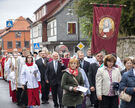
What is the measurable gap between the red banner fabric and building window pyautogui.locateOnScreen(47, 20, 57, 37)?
3579 centimetres

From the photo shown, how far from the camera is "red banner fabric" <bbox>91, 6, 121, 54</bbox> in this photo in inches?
450

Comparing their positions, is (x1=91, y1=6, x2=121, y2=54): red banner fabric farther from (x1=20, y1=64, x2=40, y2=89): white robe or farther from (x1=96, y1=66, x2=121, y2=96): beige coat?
(x1=96, y1=66, x2=121, y2=96): beige coat

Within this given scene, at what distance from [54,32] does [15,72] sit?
1453 inches

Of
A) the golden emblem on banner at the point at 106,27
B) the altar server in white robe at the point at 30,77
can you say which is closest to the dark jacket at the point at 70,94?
the altar server in white robe at the point at 30,77

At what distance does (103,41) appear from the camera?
37.7ft

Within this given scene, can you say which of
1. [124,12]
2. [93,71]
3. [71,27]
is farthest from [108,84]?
[71,27]

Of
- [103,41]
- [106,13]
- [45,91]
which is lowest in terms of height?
[45,91]

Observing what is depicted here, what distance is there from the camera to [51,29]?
49906mm

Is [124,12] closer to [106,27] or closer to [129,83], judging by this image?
[106,27]

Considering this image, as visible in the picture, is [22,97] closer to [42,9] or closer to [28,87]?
[28,87]

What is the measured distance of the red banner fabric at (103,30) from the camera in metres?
11.4

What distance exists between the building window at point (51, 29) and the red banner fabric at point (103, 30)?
35791 millimetres

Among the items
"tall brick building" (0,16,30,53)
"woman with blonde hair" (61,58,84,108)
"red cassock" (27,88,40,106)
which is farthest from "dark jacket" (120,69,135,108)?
"tall brick building" (0,16,30,53)

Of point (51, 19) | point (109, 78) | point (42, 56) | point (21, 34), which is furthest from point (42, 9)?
point (109, 78)
